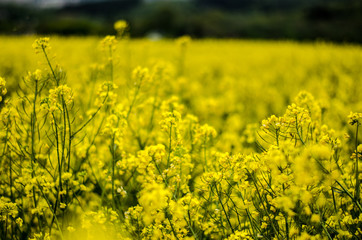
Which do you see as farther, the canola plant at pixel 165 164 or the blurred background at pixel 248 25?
the blurred background at pixel 248 25

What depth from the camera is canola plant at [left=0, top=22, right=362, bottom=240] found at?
169cm

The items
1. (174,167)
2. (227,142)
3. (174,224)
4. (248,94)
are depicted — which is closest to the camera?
(174,224)

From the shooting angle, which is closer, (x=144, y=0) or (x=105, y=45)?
(x=105, y=45)

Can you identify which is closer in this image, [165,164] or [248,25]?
[165,164]

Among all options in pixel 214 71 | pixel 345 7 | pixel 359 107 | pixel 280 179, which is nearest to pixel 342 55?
pixel 214 71

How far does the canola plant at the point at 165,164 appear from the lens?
1.69 metres

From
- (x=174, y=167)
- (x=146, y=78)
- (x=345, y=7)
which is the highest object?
(x=345, y=7)

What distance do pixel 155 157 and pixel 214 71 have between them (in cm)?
654

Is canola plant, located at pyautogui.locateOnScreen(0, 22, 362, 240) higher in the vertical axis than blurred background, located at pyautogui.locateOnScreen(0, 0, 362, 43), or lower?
lower

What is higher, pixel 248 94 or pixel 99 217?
pixel 248 94

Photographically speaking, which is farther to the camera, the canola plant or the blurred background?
the blurred background

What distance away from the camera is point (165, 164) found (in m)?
2.51

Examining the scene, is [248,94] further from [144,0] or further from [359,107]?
[144,0]

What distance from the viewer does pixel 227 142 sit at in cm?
326
